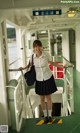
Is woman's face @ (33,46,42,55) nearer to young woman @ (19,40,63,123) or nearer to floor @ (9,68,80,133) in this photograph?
young woman @ (19,40,63,123)

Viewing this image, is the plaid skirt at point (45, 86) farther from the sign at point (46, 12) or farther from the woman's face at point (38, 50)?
the sign at point (46, 12)

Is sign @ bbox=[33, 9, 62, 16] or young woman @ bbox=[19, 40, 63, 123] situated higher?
sign @ bbox=[33, 9, 62, 16]

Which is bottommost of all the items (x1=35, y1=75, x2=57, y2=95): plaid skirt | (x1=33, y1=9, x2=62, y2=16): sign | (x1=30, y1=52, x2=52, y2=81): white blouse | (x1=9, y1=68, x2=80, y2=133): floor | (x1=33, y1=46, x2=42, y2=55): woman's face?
(x1=9, y1=68, x2=80, y2=133): floor

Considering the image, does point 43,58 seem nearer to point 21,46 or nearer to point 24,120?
point 24,120

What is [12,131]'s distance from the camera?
10.9ft

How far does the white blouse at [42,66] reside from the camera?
10.4ft

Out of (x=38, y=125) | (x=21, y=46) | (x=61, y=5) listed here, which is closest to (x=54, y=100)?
(x=21, y=46)

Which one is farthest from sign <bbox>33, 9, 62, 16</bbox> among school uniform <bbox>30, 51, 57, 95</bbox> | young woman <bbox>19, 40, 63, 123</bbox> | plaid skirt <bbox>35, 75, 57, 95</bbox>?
plaid skirt <bbox>35, 75, 57, 95</bbox>

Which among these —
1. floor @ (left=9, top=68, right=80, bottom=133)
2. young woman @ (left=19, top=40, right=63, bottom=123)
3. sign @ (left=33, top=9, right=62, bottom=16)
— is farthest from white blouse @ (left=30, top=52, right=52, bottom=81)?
floor @ (left=9, top=68, right=80, bottom=133)

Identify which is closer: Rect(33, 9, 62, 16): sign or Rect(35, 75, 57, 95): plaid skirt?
Rect(33, 9, 62, 16): sign

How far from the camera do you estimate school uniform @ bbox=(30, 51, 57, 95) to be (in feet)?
10.4

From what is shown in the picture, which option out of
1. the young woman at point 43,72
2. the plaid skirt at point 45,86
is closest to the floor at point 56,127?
the young woman at point 43,72

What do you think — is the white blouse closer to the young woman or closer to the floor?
the young woman

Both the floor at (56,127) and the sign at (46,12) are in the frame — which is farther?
the floor at (56,127)
